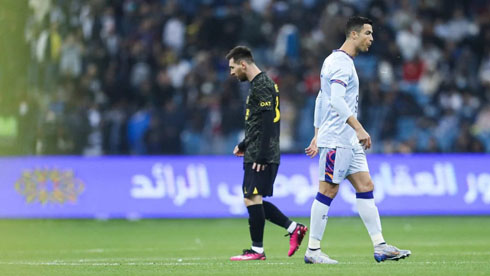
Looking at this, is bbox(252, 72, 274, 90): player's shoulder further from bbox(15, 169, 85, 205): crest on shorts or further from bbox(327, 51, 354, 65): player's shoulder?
bbox(15, 169, 85, 205): crest on shorts

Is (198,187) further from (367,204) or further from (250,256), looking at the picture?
(367,204)

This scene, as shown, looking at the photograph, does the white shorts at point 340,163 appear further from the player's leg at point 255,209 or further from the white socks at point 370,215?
the player's leg at point 255,209

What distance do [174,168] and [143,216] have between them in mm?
1068

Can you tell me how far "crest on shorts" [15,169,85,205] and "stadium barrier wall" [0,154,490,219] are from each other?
0.06 ft

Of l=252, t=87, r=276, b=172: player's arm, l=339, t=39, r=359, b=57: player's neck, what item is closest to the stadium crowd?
l=252, t=87, r=276, b=172: player's arm

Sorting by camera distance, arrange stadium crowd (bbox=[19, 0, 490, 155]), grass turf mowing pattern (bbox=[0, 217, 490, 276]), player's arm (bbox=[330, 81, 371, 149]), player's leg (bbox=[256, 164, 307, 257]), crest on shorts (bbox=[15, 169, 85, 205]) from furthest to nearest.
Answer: stadium crowd (bbox=[19, 0, 490, 155]), crest on shorts (bbox=[15, 169, 85, 205]), player's leg (bbox=[256, 164, 307, 257]), grass turf mowing pattern (bbox=[0, 217, 490, 276]), player's arm (bbox=[330, 81, 371, 149])

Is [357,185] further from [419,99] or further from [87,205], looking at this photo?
[419,99]

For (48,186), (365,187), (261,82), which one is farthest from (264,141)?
(48,186)

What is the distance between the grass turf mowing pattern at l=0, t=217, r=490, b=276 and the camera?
31.0 feet

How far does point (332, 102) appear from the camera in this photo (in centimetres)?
947

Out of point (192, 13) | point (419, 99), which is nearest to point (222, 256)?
point (419, 99)

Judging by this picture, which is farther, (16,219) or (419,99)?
(419,99)

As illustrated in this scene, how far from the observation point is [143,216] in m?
19.0

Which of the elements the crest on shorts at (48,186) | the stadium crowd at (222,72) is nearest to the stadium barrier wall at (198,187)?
the crest on shorts at (48,186)
